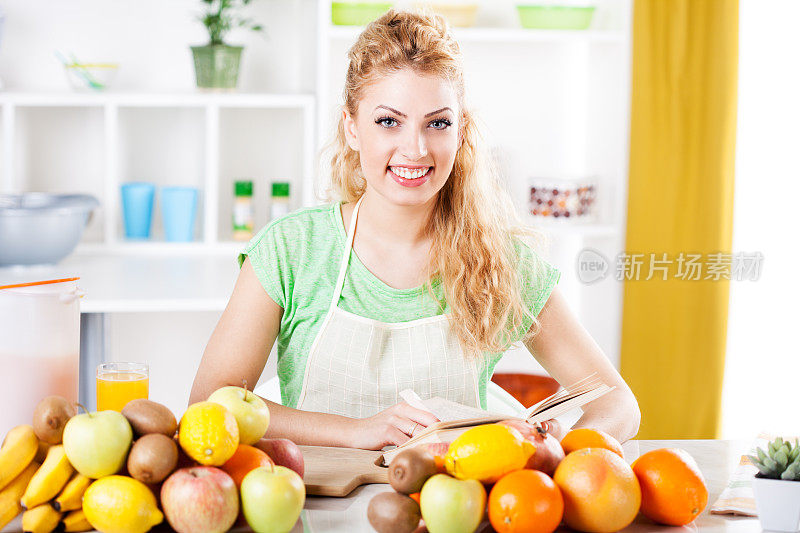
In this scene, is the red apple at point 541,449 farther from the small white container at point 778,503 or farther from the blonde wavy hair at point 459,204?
the blonde wavy hair at point 459,204

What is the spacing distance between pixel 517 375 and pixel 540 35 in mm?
1082

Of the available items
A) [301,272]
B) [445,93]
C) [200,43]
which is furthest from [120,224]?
[445,93]

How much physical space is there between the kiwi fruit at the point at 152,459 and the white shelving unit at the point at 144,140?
2111mm

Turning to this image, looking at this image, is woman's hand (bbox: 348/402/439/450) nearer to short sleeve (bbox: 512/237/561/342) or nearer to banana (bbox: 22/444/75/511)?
short sleeve (bbox: 512/237/561/342)

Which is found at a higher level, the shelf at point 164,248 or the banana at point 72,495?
the shelf at point 164,248

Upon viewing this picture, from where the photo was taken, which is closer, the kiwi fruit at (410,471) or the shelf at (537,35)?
the kiwi fruit at (410,471)

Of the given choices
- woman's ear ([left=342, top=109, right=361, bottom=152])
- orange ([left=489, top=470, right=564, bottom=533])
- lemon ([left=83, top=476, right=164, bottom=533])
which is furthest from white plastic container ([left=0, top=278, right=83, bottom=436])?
woman's ear ([left=342, top=109, right=361, bottom=152])

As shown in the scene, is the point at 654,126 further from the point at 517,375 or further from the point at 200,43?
the point at 200,43

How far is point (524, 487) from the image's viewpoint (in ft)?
3.08

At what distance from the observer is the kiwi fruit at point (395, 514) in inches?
37.3

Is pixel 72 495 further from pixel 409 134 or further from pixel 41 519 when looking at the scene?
pixel 409 134

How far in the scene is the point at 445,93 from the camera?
1563 millimetres

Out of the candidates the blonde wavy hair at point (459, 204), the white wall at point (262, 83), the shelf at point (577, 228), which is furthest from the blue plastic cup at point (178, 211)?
the blonde wavy hair at point (459, 204)

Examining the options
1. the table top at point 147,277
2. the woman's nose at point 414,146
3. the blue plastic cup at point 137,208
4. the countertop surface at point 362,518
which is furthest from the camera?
the blue plastic cup at point 137,208
